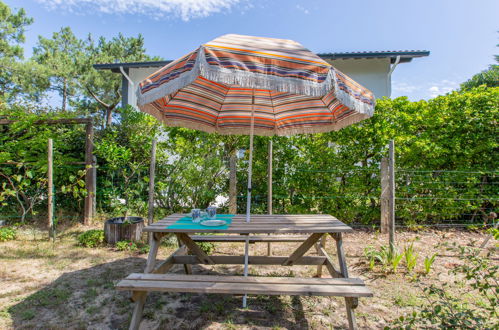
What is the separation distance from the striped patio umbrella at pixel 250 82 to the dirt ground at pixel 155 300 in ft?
4.61

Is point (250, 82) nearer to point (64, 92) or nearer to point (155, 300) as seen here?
point (155, 300)

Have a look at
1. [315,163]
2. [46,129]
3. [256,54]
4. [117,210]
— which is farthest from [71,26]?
[256,54]

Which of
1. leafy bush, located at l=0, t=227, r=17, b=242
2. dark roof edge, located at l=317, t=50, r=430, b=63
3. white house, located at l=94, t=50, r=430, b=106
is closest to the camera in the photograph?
leafy bush, located at l=0, t=227, r=17, b=242

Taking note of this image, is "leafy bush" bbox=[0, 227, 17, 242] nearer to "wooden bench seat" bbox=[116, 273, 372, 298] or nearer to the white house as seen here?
"wooden bench seat" bbox=[116, 273, 372, 298]

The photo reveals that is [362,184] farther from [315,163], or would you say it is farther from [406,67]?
[406,67]

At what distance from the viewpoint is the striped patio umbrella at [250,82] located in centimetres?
177

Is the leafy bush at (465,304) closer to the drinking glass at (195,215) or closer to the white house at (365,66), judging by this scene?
the drinking glass at (195,215)

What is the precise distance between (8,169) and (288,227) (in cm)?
609

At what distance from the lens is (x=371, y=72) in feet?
31.0

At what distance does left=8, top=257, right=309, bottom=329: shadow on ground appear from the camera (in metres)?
2.21

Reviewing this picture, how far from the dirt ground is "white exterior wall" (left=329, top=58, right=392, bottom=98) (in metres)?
6.97

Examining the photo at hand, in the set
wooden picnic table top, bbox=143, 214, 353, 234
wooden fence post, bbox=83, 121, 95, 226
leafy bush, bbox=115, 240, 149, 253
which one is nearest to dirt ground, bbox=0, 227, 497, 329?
leafy bush, bbox=115, 240, 149, 253

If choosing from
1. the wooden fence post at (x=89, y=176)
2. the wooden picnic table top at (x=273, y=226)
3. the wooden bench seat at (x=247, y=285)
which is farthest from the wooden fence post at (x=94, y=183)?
the wooden bench seat at (x=247, y=285)

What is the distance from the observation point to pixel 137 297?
1951mm
